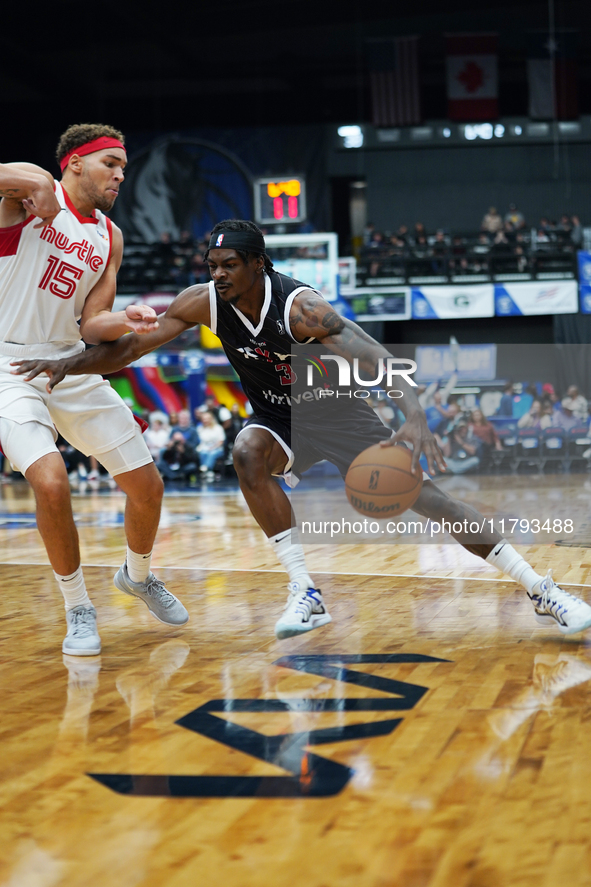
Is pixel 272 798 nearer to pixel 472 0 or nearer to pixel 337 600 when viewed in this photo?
pixel 337 600

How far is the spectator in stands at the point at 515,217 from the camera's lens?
1795 centimetres

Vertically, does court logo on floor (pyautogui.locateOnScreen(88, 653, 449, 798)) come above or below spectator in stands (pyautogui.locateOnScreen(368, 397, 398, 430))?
below

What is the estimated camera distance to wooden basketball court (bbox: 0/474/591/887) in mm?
1566

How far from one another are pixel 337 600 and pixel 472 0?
16864 mm

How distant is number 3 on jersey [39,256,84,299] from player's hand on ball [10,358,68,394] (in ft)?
0.99

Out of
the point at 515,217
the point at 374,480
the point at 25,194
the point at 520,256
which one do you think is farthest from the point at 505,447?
the point at 25,194

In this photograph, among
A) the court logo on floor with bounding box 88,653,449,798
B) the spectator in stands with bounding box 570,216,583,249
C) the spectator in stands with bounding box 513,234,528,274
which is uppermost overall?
the spectator in stands with bounding box 570,216,583,249

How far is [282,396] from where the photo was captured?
3459 mm

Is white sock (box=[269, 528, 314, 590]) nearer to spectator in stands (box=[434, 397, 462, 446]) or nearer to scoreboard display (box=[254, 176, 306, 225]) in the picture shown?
spectator in stands (box=[434, 397, 462, 446])

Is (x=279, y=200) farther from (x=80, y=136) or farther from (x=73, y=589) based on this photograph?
(x=73, y=589)

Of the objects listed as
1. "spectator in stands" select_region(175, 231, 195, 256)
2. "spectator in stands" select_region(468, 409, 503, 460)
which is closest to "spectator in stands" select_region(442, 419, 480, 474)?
"spectator in stands" select_region(468, 409, 503, 460)

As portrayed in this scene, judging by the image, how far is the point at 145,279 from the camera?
57.1ft

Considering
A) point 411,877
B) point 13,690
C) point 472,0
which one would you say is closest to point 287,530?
point 13,690

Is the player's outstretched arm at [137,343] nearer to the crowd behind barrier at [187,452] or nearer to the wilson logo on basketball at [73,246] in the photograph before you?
the wilson logo on basketball at [73,246]
